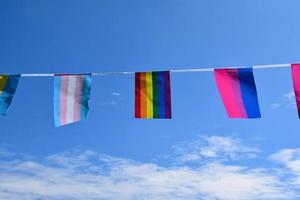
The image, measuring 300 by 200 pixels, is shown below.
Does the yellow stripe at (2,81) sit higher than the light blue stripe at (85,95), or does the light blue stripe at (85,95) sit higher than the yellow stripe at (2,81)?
the yellow stripe at (2,81)

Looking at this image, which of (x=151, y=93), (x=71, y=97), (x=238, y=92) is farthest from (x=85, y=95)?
(x=238, y=92)

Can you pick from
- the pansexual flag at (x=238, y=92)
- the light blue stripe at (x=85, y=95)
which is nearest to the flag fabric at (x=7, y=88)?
the light blue stripe at (x=85, y=95)

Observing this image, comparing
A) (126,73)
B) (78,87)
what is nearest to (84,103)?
(78,87)

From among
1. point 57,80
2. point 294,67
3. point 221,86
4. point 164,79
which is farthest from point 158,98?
point 294,67

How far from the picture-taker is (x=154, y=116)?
962cm

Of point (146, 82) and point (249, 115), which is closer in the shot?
point (249, 115)

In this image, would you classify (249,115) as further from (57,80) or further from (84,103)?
(57,80)

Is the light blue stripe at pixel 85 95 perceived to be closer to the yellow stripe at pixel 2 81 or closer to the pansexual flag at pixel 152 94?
the pansexual flag at pixel 152 94

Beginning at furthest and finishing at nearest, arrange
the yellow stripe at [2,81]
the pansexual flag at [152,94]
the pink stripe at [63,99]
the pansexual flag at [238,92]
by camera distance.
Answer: the yellow stripe at [2,81] → the pansexual flag at [152,94] → the pink stripe at [63,99] → the pansexual flag at [238,92]

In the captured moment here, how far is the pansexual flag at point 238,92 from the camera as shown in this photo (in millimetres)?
9273

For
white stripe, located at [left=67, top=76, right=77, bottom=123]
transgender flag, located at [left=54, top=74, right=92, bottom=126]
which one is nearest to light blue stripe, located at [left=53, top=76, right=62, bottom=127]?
transgender flag, located at [left=54, top=74, right=92, bottom=126]

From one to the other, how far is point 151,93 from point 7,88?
9.64 ft

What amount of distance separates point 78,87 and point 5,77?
1.56 m

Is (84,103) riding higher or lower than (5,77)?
lower
